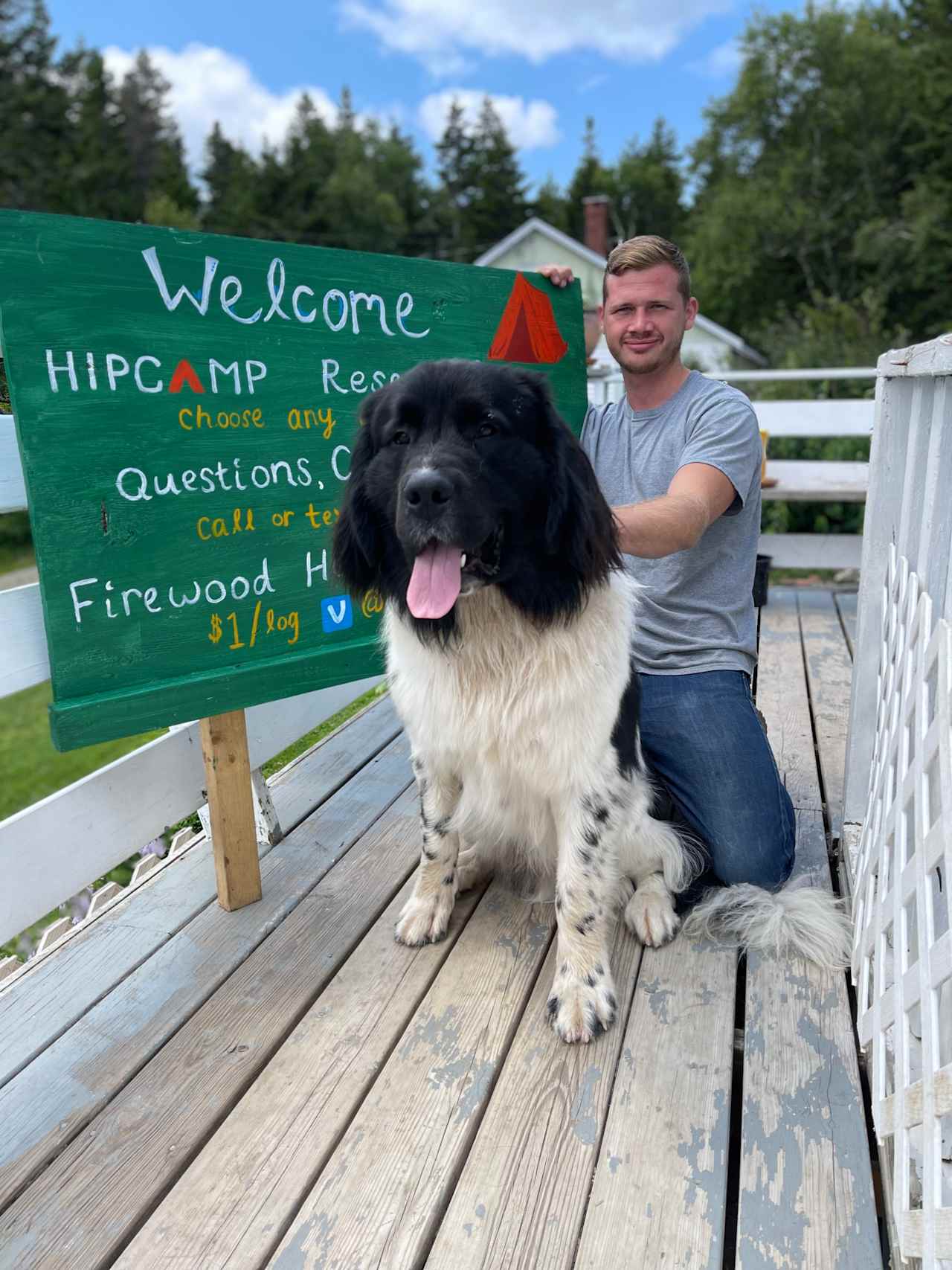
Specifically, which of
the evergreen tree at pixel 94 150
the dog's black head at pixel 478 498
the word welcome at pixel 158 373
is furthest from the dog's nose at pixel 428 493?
the evergreen tree at pixel 94 150

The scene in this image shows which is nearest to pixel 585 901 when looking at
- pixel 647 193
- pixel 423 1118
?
pixel 423 1118

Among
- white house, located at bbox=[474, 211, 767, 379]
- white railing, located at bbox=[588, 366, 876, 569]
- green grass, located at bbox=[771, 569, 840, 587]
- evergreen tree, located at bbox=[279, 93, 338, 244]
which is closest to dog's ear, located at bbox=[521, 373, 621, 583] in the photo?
white railing, located at bbox=[588, 366, 876, 569]

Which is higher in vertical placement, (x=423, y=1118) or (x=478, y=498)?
(x=478, y=498)

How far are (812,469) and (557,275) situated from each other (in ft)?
11.7

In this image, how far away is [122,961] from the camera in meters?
2.15

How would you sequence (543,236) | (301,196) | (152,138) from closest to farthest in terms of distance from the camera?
(543,236) < (301,196) < (152,138)

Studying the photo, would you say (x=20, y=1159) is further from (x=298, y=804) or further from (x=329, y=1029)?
(x=298, y=804)

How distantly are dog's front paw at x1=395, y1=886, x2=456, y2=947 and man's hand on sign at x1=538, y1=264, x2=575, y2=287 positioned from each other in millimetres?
2052

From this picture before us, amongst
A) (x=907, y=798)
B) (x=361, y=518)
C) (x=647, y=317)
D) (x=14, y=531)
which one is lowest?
(x=14, y=531)

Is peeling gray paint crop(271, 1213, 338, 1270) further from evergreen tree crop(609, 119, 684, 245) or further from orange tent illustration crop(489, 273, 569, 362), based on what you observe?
evergreen tree crop(609, 119, 684, 245)

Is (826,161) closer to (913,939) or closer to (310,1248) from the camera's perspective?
(913,939)

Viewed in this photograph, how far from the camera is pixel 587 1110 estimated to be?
1683 mm

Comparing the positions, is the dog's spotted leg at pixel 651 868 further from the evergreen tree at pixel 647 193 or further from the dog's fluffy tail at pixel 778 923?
the evergreen tree at pixel 647 193

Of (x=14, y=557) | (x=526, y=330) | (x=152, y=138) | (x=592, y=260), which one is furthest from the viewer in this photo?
(x=152, y=138)
